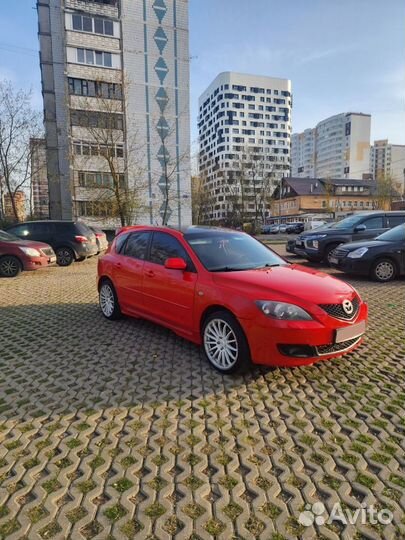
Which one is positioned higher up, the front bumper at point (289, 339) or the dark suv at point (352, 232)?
the dark suv at point (352, 232)

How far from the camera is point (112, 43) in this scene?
3850cm

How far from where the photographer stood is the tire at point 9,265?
10844mm

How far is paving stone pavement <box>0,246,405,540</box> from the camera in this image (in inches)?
81.1

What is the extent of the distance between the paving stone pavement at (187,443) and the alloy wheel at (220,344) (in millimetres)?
181

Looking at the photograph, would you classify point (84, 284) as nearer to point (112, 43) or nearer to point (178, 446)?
point (178, 446)

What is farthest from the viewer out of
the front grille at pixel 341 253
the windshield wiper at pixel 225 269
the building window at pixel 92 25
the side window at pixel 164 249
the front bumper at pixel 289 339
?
the building window at pixel 92 25

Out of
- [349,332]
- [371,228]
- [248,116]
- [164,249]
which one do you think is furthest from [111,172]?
[248,116]

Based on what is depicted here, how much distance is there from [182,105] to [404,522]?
150 ft

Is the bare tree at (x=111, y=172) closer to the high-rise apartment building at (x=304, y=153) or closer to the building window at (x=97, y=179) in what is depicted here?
the building window at (x=97, y=179)

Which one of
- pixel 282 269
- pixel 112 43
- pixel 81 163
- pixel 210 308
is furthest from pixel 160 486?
pixel 112 43

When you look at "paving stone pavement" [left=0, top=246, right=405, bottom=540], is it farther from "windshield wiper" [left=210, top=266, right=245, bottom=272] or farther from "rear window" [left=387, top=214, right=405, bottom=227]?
"rear window" [left=387, top=214, right=405, bottom=227]

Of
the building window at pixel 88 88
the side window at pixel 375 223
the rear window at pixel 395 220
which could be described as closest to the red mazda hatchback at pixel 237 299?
the side window at pixel 375 223

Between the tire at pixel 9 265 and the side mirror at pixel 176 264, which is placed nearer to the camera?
the side mirror at pixel 176 264

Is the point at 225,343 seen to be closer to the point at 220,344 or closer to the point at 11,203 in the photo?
the point at 220,344
